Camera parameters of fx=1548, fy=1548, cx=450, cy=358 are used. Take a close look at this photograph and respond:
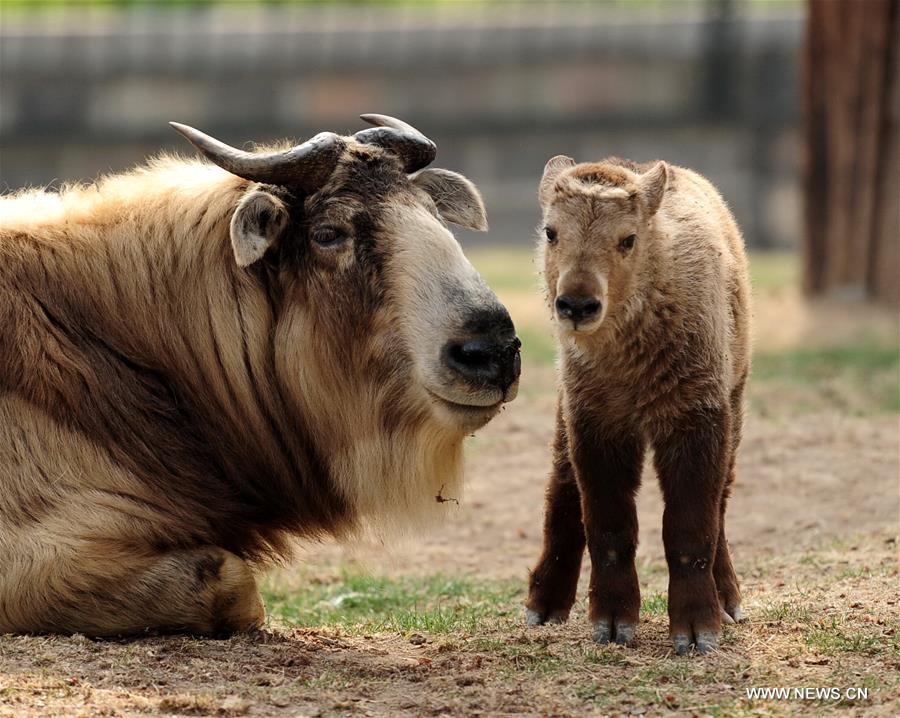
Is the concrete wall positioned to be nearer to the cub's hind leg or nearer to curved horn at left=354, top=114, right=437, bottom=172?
curved horn at left=354, top=114, right=437, bottom=172

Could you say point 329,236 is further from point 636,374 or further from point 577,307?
point 636,374

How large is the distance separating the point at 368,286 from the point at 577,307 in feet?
2.91

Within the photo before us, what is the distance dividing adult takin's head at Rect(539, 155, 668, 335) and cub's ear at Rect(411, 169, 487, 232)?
0.74 metres

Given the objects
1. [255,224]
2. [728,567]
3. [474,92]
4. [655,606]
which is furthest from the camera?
[474,92]

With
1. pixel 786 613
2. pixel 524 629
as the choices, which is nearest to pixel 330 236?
pixel 524 629

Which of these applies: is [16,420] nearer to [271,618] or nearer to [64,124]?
[271,618]

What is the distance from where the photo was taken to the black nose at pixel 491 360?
16.6 feet

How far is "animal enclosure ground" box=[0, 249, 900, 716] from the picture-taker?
4414 millimetres

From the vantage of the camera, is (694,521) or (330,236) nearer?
(694,521)

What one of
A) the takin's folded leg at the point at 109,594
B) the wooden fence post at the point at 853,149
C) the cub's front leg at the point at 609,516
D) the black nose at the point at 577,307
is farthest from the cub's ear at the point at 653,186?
the wooden fence post at the point at 853,149

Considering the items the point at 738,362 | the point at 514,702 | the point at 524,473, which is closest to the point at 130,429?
the point at 514,702

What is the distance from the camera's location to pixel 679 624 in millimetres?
4953

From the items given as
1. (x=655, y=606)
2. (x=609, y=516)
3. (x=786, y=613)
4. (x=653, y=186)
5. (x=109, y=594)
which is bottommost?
(x=655, y=606)

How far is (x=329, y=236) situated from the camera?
17.7ft
